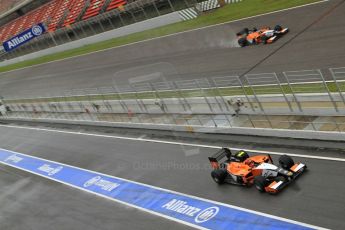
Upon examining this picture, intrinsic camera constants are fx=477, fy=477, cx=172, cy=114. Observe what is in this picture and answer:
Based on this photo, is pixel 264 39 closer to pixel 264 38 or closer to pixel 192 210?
pixel 264 38

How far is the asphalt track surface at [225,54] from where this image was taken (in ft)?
78.3

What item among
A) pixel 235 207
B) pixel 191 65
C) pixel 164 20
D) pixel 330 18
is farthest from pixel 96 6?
pixel 235 207

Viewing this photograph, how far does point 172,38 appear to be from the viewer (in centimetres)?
3875

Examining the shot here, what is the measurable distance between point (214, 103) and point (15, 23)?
72630mm

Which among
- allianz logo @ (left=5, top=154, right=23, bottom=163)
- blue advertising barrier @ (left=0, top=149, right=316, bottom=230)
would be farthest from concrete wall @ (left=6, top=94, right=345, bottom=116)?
allianz logo @ (left=5, top=154, right=23, bottom=163)

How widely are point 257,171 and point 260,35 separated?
45.7ft

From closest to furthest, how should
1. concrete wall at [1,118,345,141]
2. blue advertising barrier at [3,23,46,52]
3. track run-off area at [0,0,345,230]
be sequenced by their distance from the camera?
track run-off area at [0,0,345,230], concrete wall at [1,118,345,141], blue advertising barrier at [3,23,46,52]

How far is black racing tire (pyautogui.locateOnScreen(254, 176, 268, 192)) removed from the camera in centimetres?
1499

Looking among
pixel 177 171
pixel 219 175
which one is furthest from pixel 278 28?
pixel 219 175

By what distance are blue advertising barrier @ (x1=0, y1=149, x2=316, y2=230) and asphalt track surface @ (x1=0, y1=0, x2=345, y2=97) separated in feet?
21.7

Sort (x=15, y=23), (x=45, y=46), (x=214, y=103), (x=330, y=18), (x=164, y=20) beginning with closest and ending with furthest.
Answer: (x=214, y=103), (x=330, y=18), (x=164, y=20), (x=45, y=46), (x=15, y=23)

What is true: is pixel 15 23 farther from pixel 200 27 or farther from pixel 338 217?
pixel 338 217

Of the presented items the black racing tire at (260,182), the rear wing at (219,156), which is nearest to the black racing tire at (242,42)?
the rear wing at (219,156)

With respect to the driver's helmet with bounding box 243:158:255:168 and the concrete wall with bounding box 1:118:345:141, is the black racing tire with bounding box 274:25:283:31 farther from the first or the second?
the driver's helmet with bounding box 243:158:255:168
